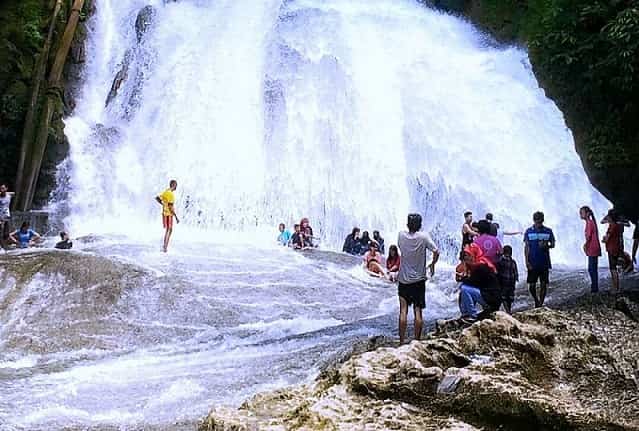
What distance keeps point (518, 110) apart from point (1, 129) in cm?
1430

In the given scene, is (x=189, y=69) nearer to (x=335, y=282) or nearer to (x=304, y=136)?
(x=304, y=136)

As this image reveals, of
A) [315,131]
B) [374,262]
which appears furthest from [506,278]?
[315,131]

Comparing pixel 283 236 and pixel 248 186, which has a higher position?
pixel 248 186

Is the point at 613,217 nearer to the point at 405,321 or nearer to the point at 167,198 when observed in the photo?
the point at 405,321

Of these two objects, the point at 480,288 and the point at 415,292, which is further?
the point at 480,288

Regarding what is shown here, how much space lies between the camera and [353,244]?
54.3ft

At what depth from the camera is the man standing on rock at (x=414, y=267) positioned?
7.20m

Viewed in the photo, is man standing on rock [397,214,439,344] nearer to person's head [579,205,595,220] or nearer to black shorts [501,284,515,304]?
black shorts [501,284,515,304]

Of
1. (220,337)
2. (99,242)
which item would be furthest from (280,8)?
(220,337)

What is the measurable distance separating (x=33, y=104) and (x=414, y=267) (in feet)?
47.8

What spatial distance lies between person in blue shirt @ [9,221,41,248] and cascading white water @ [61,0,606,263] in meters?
2.27

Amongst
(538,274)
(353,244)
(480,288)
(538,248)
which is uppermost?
(538,248)

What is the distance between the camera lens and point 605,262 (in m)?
16.4

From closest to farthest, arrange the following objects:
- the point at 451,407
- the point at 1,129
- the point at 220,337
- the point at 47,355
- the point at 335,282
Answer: the point at 451,407 → the point at 47,355 → the point at 220,337 → the point at 335,282 → the point at 1,129
